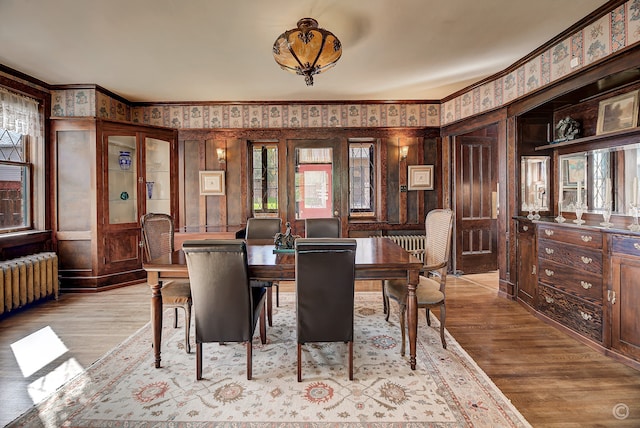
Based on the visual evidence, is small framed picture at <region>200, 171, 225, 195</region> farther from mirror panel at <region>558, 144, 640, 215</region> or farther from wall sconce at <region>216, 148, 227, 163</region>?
mirror panel at <region>558, 144, 640, 215</region>

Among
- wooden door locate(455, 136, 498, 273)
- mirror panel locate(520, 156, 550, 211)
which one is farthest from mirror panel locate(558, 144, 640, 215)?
wooden door locate(455, 136, 498, 273)

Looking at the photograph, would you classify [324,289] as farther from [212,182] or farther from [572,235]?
[212,182]

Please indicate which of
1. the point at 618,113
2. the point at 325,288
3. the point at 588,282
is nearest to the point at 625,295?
the point at 588,282

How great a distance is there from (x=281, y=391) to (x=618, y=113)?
12.6 ft

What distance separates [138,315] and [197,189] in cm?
228

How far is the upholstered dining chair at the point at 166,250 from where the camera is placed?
2.52 meters

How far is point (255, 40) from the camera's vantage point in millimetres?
3037

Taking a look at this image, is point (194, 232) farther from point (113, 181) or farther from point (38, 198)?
point (38, 198)

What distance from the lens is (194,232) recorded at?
15.1ft

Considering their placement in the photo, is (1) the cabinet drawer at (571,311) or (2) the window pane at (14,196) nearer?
(1) the cabinet drawer at (571,311)

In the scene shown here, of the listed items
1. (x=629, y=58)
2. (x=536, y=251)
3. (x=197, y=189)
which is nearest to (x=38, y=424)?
(x=197, y=189)

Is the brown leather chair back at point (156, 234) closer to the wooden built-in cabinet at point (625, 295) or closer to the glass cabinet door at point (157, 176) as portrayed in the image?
the glass cabinet door at point (157, 176)

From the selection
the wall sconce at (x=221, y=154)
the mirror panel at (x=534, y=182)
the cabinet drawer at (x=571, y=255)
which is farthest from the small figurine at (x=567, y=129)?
the wall sconce at (x=221, y=154)

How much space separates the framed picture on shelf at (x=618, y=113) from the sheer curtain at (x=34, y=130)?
6.38 meters
